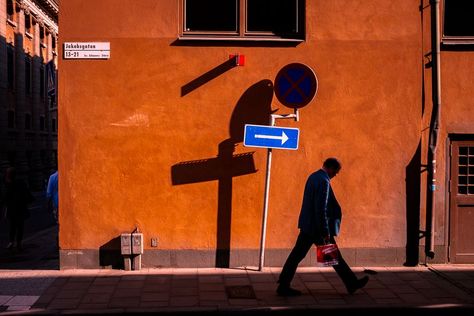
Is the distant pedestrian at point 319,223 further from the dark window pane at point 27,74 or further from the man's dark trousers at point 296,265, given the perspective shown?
the dark window pane at point 27,74

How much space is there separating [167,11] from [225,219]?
3318 millimetres

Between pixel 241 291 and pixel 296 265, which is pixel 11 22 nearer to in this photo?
pixel 241 291

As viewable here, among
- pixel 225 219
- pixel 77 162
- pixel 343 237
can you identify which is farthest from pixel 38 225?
pixel 343 237

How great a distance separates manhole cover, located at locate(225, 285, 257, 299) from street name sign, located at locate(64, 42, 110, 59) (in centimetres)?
394

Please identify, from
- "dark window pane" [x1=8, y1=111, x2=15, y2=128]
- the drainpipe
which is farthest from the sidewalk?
"dark window pane" [x1=8, y1=111, x2=15, y2=128]

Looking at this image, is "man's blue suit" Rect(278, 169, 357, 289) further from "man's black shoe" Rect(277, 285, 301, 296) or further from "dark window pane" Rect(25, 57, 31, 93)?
"dark window pane" Rect(25, 57, 31, 93)

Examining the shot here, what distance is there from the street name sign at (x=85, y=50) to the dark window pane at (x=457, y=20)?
5.40m

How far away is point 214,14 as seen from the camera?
8.04 m

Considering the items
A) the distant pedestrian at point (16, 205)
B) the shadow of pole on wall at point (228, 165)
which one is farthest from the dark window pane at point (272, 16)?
the distant pedestrian at point (16, 205)

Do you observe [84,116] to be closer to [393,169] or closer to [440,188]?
[393,169]

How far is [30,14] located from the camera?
31.4 meters

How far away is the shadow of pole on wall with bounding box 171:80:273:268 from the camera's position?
306 inches

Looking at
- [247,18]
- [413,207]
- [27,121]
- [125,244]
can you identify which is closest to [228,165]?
[125,244]

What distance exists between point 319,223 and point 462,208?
317cm
